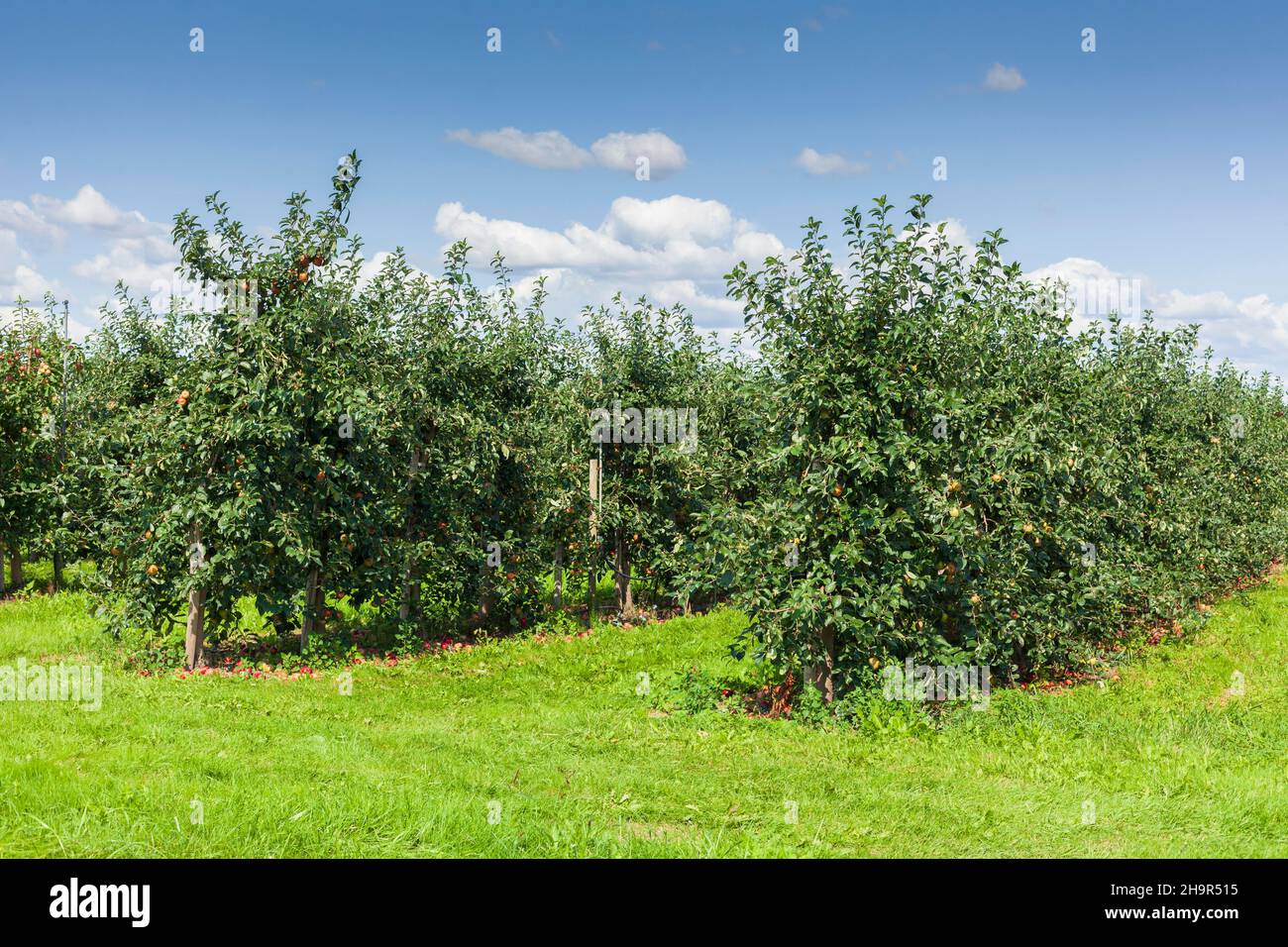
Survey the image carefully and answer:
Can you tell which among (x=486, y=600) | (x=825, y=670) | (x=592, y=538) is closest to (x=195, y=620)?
(x=486, y=600)

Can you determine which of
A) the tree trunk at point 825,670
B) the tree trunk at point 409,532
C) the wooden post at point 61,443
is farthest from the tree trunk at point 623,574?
the wooden post at point 61,443

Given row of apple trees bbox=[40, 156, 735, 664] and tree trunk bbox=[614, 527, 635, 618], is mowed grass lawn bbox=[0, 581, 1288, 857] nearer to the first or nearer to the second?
row of apple trees bbox=[40, 156, 735, 664]

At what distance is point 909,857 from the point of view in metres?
7.27

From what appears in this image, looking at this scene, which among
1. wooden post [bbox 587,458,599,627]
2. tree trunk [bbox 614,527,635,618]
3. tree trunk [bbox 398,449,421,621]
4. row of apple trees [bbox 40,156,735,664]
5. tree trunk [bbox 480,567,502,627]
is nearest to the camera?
row of apple trees [bbox 40,156,735,664]

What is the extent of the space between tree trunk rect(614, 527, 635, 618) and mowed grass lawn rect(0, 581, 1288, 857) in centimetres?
510

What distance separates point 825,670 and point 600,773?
3.70 meters

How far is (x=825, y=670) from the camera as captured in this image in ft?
39.3

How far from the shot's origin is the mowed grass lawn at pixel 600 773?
6.75m

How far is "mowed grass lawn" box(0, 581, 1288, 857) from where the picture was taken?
22.1 ft

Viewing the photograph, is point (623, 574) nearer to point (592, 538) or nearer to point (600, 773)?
point (592, 538)

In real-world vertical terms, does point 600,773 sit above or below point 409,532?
below

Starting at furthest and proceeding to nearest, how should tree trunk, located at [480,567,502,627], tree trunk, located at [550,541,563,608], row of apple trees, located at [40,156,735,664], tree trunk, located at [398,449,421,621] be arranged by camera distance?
tree trunk, located at [550,541,563,608], tree trunk, located at [480,567,502,627], tree trunk, located at [398,449,421,621], row of apple trees, located at [40,156,735,664]

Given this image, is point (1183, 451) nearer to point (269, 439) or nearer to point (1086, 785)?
point (1086, 785)

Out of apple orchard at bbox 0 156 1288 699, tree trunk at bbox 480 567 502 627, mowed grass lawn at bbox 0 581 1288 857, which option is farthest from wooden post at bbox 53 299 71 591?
tree trunk at bbox 480 567 502 627
